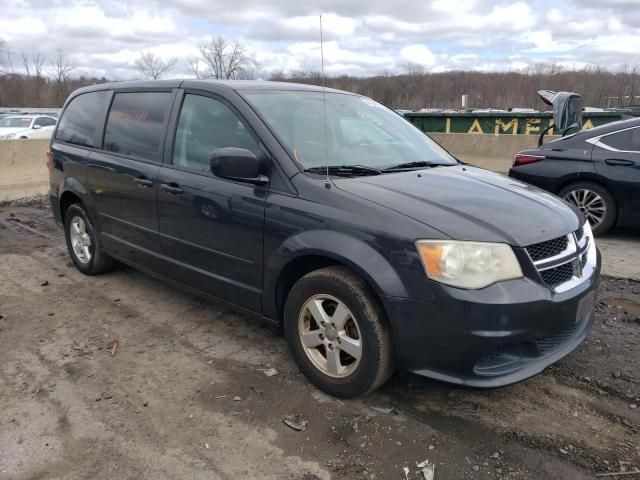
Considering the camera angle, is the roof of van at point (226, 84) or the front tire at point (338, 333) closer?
the front tire at point (338, 333)

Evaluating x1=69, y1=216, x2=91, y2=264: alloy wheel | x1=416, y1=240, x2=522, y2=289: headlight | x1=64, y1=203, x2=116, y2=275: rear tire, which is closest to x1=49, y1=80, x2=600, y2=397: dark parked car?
x1=416, y1=240, x2=522, y2=289: headlight

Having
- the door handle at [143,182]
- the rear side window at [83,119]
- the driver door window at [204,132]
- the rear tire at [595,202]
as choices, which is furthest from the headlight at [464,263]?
the rear tire at [595,202]

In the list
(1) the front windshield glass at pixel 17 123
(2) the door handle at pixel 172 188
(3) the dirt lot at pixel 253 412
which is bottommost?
(3) the dirt lot at pixel 253 412

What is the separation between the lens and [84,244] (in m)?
5.14

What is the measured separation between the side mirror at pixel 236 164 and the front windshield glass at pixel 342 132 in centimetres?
28

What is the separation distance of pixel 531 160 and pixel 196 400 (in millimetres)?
5437

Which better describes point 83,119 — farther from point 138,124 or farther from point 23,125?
point 23,125

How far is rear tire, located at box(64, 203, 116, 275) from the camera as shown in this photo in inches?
196

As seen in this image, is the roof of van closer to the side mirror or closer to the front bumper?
the side mirror

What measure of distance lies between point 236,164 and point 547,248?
177cm

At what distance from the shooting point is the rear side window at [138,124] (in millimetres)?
3969

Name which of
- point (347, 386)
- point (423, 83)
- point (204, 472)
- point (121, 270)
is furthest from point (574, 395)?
point (423, 83)

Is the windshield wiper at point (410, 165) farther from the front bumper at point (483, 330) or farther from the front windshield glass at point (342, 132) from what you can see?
the front bumper at point (483, 330)

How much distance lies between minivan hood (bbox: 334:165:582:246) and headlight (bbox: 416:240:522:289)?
55mm
